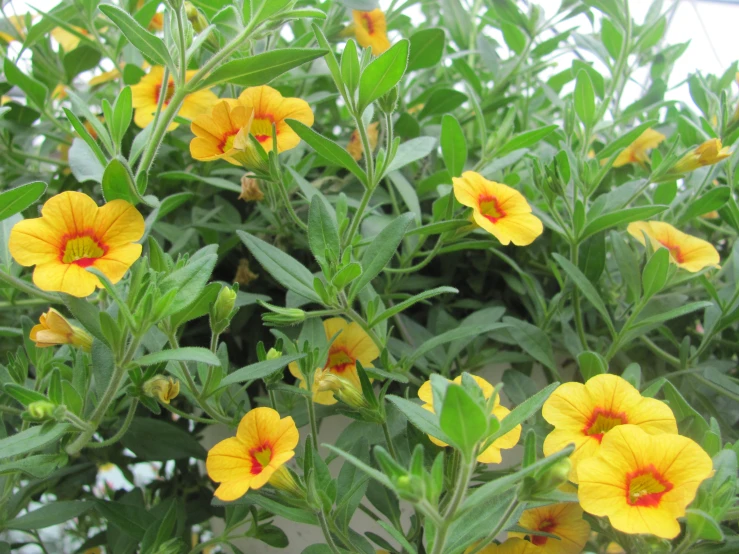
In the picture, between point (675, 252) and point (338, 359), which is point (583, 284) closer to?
point (675, 252)

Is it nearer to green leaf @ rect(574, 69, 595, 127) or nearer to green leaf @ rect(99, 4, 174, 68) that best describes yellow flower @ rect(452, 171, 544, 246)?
green leaf @ rect(574, 69, 595, 127)

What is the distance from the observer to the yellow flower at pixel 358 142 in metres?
1.06

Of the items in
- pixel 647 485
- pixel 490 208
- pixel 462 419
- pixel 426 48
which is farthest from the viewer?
pixel 426 48

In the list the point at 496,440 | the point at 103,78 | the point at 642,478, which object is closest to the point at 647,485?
the point at 642,478

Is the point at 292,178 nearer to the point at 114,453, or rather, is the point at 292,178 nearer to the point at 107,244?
the point at 107,244

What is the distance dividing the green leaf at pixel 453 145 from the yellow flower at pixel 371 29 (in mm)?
284

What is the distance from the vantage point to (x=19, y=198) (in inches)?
25.5

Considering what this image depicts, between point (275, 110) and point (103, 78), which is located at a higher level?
point (103, 78)

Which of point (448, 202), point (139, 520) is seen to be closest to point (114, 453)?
point (139, 520)

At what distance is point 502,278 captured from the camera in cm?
106

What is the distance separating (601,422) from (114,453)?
2.37 ft

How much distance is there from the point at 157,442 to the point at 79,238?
0.35 meters

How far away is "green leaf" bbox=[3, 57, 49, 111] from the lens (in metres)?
0.93

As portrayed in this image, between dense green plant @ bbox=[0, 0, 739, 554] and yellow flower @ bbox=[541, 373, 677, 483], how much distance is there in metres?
0.05
